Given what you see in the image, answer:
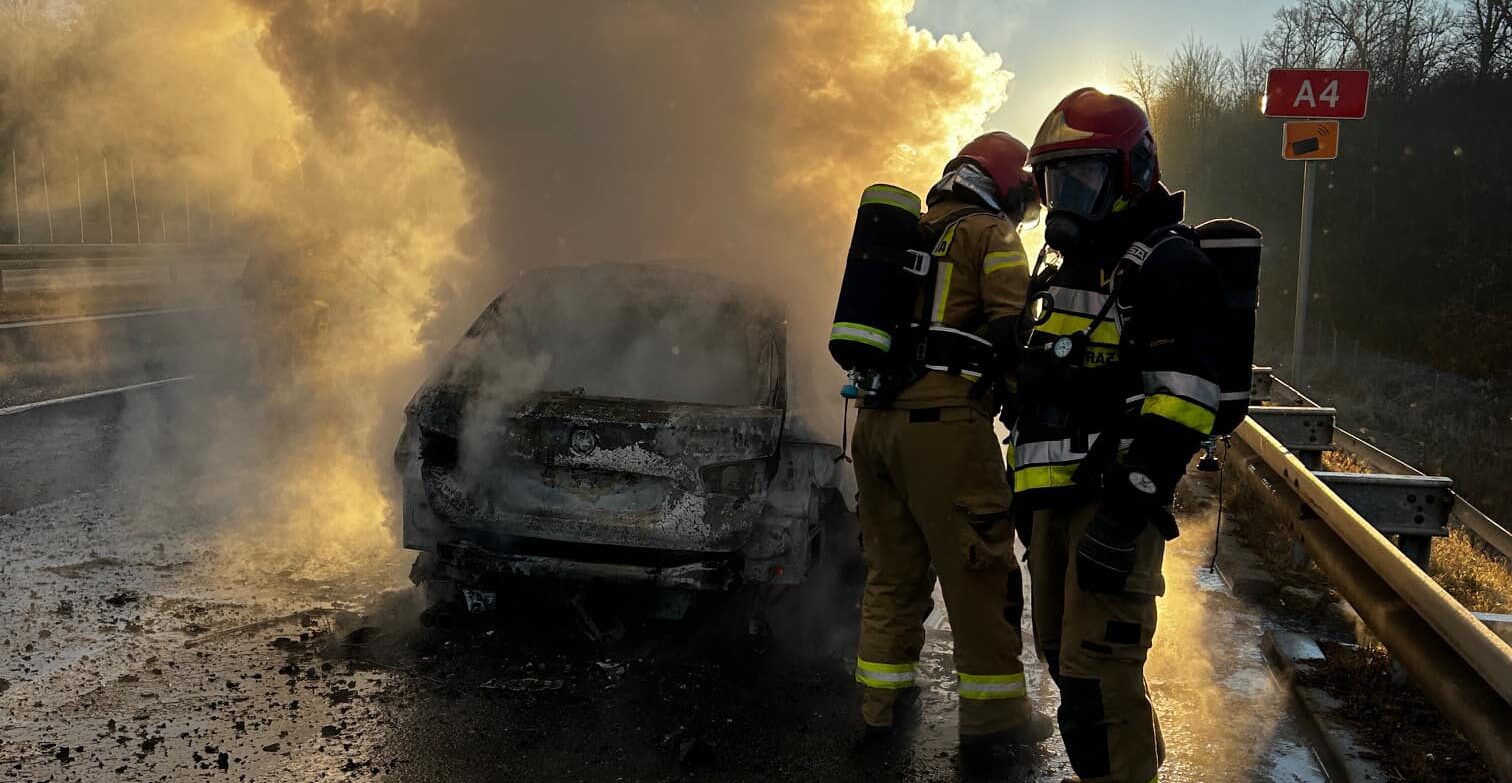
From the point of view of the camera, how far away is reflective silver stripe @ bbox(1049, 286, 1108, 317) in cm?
338

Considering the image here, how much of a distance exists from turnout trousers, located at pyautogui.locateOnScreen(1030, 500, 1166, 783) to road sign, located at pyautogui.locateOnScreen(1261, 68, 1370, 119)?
807 cm

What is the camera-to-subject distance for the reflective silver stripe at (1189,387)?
3.08 m

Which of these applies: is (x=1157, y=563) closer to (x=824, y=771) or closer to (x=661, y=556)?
Result: (x=824, y=771)

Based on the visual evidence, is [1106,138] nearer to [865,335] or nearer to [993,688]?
[865,335]

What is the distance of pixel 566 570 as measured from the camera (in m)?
4.61

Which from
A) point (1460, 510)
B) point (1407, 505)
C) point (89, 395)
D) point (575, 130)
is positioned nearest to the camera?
point (1407, 505)

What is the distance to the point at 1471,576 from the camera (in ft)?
22.9

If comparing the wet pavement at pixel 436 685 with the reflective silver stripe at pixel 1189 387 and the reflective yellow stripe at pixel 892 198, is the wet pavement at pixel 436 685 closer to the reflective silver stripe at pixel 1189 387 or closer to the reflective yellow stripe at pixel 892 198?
the reflective silver stripe at pixel 1189 387

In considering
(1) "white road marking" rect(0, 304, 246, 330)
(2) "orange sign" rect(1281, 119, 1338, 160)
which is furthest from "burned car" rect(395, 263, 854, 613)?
(1) "white road marking" rect(0, 304, 246, 330)

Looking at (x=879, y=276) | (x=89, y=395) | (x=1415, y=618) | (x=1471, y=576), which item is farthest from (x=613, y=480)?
(x=89, y=395)

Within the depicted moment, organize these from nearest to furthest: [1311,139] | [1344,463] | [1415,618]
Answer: [1415,618] < [1344,463] < [1311,139]

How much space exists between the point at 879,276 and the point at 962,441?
0.62 metres

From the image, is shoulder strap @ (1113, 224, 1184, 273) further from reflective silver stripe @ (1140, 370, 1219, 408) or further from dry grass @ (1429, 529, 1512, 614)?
dry grass @ (1429, 529, 1512, 614)

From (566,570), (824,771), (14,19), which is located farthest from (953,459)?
(14,19)
